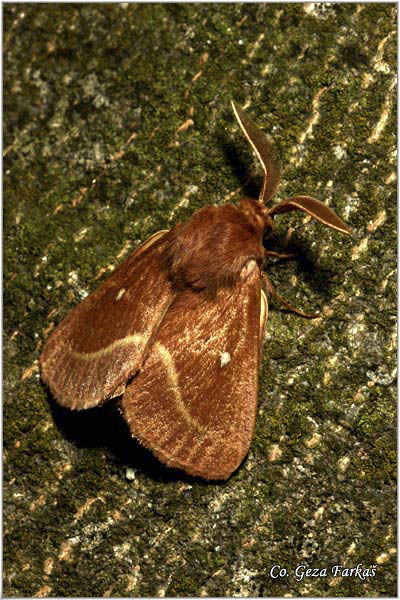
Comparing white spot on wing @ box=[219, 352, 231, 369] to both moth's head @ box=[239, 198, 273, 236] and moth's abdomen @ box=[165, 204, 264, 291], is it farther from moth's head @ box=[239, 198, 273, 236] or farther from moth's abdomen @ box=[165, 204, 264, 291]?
moth's head @ box=[239, 198, 273, 236]

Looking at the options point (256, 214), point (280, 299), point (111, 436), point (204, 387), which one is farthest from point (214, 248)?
point (111, 436)

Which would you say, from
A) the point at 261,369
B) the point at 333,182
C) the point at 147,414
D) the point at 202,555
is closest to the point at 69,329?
the point at 147,414

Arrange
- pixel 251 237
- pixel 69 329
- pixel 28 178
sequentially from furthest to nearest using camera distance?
1. pixel 28 178
2. pixel 69 329
3. pixel 251 237

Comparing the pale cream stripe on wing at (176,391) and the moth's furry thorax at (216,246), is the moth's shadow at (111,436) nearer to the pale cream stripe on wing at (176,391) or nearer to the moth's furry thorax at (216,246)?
the pale cream stripe on wing at (176,391)

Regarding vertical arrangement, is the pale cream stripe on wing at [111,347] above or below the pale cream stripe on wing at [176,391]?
above

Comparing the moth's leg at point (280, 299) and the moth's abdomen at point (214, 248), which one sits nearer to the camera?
the moth's abdomen at point (214, 248)

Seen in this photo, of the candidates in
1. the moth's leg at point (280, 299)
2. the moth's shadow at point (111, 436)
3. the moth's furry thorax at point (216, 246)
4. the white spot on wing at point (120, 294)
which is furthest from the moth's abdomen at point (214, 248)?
the moth's shadow at point (111, 436)

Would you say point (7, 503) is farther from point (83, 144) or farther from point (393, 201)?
point (393, 201)
